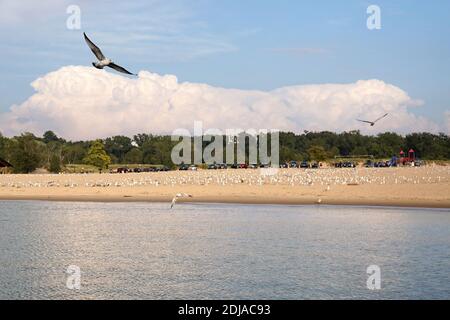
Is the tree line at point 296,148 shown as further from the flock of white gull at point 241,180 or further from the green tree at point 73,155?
the flock of white gull at point 241,180

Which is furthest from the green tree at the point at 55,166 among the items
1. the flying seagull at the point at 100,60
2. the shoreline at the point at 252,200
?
the flying seagull at the point at 100,60

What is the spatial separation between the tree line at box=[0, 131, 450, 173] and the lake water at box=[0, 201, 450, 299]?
72421mm

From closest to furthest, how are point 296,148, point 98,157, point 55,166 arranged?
point 55,166 < point 98,157 < point 296,148

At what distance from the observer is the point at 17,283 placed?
2231cm

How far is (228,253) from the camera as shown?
1117 inches

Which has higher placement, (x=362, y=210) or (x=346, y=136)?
(x=346, y=136)

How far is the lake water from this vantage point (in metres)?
21.4

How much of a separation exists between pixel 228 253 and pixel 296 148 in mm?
133253

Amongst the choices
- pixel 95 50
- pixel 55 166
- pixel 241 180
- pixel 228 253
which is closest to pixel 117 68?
pixel 95 50

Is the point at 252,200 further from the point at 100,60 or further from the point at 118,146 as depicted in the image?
the point at 118,146

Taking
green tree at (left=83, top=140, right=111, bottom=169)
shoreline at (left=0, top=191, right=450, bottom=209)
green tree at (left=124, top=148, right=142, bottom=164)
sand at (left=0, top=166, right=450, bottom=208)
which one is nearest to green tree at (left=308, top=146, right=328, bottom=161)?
green tree at (left=83, top=140, right=111, bottom=169)

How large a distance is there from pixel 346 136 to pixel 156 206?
118m
